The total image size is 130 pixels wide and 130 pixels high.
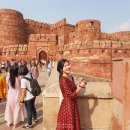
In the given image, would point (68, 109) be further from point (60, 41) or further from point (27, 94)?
point (60, 41)

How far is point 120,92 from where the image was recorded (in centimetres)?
252

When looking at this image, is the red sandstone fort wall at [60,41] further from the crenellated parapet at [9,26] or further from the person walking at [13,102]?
the person walking at [13,102]

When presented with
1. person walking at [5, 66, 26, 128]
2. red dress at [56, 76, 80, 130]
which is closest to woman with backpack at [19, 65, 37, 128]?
person walking at [5, 66, 26, 128]

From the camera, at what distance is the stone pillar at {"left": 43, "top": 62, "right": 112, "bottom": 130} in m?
2.88

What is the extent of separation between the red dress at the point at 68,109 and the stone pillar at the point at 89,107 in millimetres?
244

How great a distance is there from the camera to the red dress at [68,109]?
2.59 m

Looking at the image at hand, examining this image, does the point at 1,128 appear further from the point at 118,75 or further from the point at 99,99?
the point at 118,75

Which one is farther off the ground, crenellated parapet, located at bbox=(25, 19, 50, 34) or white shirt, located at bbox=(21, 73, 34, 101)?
crenellated parapet, located at bbox=(25, 19, 50, 34)

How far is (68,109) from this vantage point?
2.60 meters

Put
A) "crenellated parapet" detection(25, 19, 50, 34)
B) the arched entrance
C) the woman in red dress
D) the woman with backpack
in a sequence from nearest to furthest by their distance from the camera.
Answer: the woman in red dress
the woman with backpack
the arched entrance
"crenellated parapet" detection(25, 19, 50, 34)

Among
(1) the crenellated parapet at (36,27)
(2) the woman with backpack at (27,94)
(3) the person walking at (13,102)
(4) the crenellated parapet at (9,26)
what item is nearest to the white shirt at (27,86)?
(2) the woman with backpack at (27,94)

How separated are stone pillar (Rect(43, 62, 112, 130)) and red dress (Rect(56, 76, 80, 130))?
0.24m

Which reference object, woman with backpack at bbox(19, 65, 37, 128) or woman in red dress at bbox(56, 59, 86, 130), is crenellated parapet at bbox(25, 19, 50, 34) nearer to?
woman with backpack at bbox(19, 65, 37, 128)

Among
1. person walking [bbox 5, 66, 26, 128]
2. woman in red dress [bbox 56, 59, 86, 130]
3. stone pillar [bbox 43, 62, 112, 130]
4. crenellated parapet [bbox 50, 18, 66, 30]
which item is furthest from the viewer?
crenellated parapet [bbox 50, 18, 66, 30]
